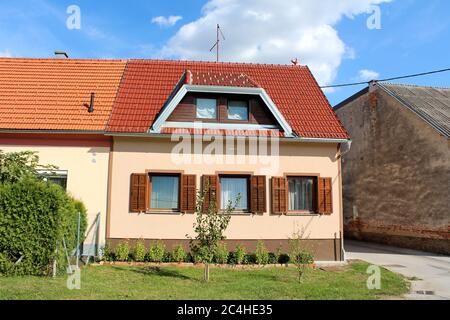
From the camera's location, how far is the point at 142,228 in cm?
1149

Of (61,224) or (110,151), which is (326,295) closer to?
(61,224)

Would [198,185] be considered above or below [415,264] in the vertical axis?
above

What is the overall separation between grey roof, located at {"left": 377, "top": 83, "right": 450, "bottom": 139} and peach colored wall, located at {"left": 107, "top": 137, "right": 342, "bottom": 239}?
513cm

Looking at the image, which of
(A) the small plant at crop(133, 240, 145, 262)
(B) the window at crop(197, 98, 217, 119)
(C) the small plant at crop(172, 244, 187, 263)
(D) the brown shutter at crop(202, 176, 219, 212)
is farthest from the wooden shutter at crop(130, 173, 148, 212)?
(B) the window at crop(197, 98, 217, 119)

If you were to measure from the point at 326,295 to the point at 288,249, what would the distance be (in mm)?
4064

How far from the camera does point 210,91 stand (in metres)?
12.1

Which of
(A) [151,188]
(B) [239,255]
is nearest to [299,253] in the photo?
(B) [239,255]

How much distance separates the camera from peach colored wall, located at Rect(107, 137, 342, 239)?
1151cm

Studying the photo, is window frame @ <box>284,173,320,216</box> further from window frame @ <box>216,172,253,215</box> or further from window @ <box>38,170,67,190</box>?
window @ <box>38,170,67,190</box>

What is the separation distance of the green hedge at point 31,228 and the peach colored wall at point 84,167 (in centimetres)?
252

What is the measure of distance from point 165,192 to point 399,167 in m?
10.2

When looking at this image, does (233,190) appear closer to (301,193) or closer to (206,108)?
(301,193)

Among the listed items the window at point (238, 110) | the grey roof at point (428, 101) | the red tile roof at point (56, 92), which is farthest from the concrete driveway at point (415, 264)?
the red tile roof at point (56, 92)

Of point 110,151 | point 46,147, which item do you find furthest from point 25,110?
point 110,151
